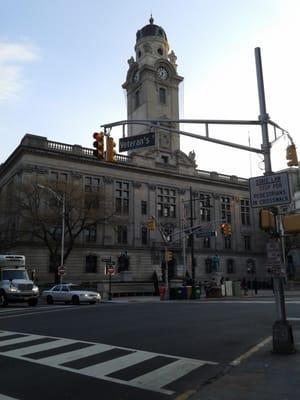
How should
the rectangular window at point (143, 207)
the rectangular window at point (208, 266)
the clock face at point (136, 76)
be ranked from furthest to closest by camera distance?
1. the clock face at point (136, 76)
2. the rectangular window at point (208, 266)
3. the rectangular window at point (143, 207)

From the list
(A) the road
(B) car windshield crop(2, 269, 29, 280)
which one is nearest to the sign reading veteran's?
(A) the road

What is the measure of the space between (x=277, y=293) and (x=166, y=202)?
194 ft

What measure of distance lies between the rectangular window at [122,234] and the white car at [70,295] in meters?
26.7

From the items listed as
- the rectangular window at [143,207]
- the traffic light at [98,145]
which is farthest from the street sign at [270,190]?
the rectangular window at [143,207]

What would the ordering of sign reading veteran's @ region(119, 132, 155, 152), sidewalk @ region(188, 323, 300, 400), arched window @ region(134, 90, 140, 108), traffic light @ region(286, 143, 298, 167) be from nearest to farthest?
sidewalk @ region(188, 323, 300, 400), traffic light @ region(286, 143, 298, 167), sign reading veteran's @ region(119, 132, 155, 152), arched window @ region(134, 90, 140, 108)

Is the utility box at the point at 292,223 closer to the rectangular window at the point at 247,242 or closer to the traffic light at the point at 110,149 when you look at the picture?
the traffic light at the point at 110,149

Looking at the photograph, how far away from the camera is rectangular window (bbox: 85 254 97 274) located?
191 feet

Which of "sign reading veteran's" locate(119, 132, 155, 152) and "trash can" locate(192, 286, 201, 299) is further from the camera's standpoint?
"trash can" locate(192, 286, 201, 299)

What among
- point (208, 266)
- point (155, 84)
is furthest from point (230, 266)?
point (155, 84)

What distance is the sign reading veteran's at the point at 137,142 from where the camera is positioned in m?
15.1

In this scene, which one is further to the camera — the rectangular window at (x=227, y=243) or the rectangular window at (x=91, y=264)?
the rectangular window at (x=227, y=243)

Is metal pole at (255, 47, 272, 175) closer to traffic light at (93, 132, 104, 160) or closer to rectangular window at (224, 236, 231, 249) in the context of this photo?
traffic light at (93, 132, 104, 160)

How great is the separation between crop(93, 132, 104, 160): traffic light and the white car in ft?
63.3

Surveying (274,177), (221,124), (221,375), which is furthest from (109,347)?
(221,124)
